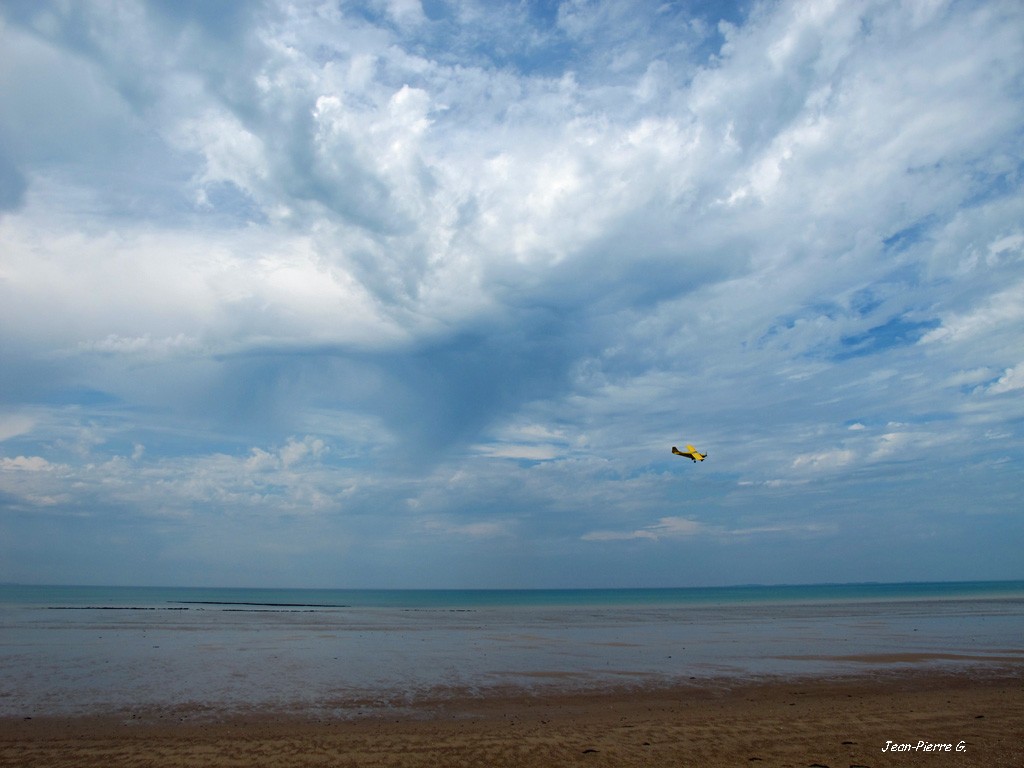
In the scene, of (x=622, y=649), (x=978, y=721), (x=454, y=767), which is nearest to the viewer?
(x=454, y=767)

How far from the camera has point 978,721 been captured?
18578mm

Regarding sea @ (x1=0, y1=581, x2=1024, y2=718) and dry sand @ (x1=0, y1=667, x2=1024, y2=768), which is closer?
dry sand @ (x1=0, y1=667, x2=1024, y2=768)

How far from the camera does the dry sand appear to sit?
15.3 metres

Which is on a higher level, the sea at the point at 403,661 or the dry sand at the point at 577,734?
the dry sand at the point at 577,734

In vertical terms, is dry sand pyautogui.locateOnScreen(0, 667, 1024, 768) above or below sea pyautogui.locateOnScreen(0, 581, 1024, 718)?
above

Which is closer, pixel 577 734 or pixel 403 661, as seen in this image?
pixel 577 734

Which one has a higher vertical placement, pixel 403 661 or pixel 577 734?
pixel 577 734

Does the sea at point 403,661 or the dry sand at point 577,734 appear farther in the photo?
the sea at point 403,661

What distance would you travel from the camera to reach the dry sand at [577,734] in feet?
50.1

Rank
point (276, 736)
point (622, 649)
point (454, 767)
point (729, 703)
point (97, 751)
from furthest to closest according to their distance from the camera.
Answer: point (622, 649) < point (729, 703) < point (276, 736) < point (97, 751) < point (454, 767)

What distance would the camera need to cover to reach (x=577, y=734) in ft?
57.7

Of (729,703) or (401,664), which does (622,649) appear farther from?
(729,703)

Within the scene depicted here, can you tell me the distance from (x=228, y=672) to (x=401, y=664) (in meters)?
7.91

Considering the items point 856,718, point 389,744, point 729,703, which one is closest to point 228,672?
point 389,744
